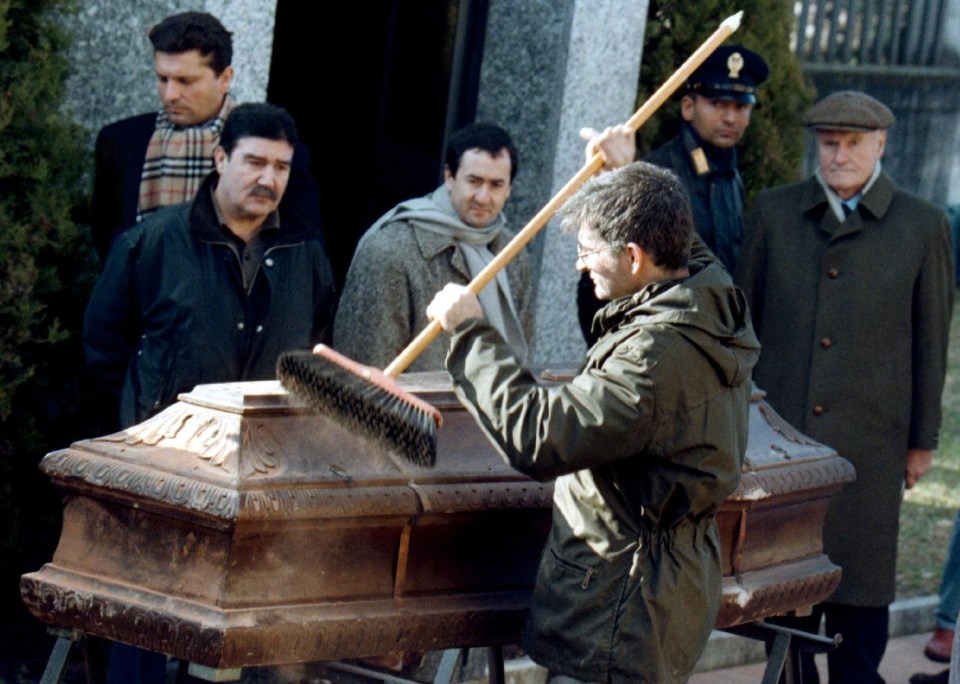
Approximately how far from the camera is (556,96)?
21.7 feet

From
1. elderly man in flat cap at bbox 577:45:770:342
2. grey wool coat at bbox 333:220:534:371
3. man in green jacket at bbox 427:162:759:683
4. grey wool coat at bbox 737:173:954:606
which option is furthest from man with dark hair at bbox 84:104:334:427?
grey wool coat at bbox 737:173:954:606

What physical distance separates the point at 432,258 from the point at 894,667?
9.18 ft

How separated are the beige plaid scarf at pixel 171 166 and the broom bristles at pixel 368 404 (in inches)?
57.4

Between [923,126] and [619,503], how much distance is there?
13.4 metres

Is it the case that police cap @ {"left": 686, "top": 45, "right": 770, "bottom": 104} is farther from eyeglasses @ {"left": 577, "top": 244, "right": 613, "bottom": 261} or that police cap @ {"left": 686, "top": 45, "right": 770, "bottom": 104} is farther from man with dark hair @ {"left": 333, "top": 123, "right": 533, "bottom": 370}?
eyeglasses @ {"left": 577, "top": 244, "right": 613, "bottom": 261}

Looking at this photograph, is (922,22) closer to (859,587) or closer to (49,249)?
(859,587)

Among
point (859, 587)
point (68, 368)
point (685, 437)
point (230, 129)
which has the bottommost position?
point (859, 587)

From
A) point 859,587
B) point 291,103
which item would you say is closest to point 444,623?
point 859,587

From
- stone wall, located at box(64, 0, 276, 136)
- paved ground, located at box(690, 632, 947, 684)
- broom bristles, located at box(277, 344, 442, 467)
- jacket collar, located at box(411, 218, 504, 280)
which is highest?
stone wall, located at box(64, 0, 276, 136)

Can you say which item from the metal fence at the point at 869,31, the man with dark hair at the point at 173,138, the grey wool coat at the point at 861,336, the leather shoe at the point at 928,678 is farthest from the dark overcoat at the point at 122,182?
the metal fence at the point at 869,31

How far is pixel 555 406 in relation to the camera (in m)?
3.40

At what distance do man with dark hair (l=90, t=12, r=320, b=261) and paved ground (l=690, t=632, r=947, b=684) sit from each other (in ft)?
8.10

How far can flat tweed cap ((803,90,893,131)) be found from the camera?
5719 mm

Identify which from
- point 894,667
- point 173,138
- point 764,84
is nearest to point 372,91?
point 764,84
